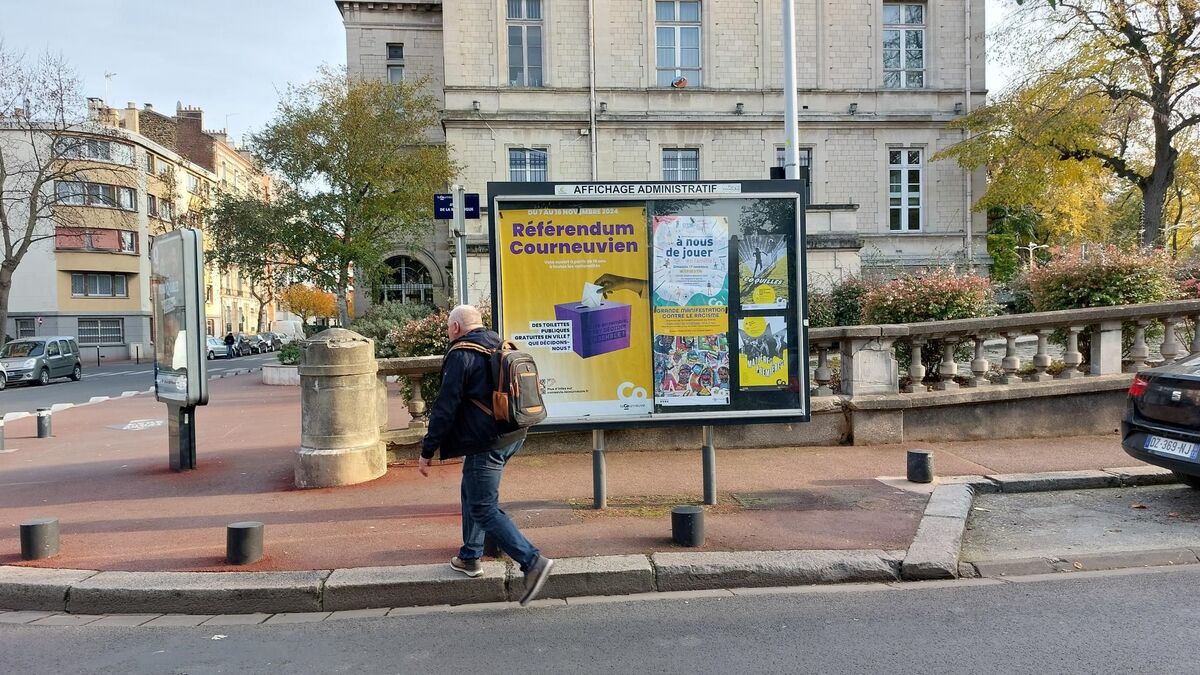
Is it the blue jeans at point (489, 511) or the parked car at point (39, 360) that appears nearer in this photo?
the blue jeans at point (489, 511)

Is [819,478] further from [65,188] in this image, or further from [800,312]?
[65,188]

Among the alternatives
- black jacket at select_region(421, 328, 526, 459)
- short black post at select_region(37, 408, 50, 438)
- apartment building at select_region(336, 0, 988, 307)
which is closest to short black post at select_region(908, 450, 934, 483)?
black jacket at select_region(421, 328, 526, 459)

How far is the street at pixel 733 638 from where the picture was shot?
12.5 feet

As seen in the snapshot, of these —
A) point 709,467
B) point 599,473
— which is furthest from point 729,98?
point 599,473

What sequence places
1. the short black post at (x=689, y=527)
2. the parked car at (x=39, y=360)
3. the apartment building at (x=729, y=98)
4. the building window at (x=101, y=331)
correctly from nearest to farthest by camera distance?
the short black post at (x=689, y=527) < the parked car at (x=39, y=360) < the apartment building at (x=729, y=98) < the building window at (x=101, y=331)

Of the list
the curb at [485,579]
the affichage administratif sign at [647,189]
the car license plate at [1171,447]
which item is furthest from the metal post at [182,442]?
the car license plate at [1171,447]

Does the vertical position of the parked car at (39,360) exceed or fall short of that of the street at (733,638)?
it exceeds it

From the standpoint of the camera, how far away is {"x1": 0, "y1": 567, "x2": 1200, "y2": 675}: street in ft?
12.5

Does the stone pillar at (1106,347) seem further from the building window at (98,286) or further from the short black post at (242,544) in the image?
the building window at (98,286)

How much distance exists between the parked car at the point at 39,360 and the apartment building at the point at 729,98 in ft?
53.5

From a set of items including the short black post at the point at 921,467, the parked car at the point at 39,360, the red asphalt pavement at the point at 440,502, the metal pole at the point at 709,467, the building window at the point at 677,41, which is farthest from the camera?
the building window at the point at 677,41

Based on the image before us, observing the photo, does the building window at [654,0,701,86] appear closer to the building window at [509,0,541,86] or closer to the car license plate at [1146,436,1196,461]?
the building window at [509,0,541,86]

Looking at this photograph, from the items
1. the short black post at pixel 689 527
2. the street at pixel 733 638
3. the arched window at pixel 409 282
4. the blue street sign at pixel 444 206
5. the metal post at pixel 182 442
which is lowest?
the street at pixel 733 638

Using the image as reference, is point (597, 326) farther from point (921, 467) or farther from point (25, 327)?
point (25, 327)
